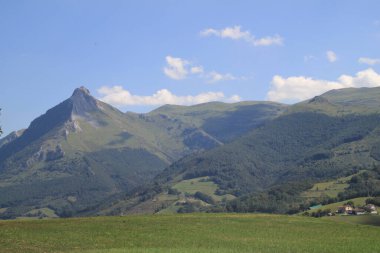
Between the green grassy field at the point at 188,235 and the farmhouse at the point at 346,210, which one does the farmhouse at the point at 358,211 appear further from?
the green grassy field at the point at 188,235

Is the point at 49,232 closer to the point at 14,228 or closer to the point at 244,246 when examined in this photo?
the point at 14,228

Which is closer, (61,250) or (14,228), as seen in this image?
(61,250)

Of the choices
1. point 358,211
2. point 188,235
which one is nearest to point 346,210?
point 358,211

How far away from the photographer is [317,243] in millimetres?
70938

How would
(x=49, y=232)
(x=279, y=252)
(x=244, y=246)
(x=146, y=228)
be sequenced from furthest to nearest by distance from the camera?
1. (x=146, y=228)
2. (x=49, y=232)
3. (x=244, y=246)
4. (x=279, y=252)

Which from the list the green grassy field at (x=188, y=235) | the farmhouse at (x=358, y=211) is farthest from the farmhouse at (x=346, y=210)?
the green grassy field at (x=188, y=235)

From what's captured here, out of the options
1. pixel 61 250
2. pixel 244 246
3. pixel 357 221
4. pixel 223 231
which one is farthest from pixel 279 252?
pixel 357 221

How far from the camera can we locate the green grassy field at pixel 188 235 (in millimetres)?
66500

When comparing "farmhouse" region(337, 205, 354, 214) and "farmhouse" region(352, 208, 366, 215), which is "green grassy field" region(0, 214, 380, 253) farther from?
"farmhouse" region(337, 205, 354, 214)

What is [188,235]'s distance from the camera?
3054 inches

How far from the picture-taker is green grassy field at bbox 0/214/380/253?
66.5 m

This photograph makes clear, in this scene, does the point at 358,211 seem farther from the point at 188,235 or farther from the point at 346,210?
the point at 188,235

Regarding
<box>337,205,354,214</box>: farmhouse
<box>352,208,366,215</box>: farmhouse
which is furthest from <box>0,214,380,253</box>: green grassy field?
<box>337,205,354,214</box>: farmhouse

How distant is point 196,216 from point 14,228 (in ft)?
110
